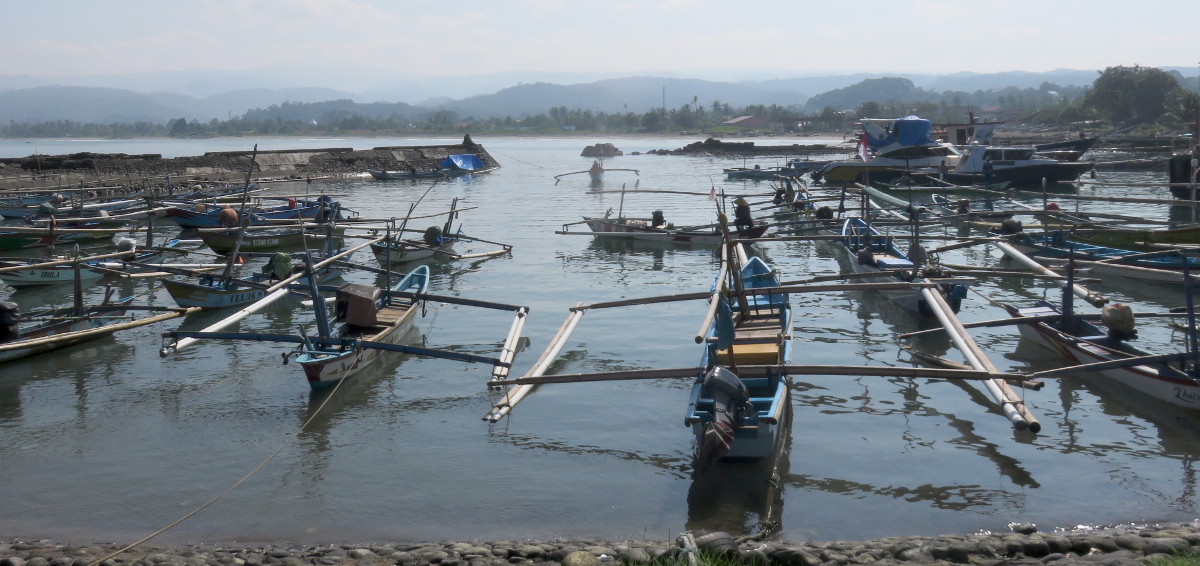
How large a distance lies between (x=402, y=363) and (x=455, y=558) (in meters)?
8.26

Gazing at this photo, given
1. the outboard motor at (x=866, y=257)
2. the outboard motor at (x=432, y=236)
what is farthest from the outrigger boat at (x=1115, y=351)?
the outboard motor at (x=432, y=236)

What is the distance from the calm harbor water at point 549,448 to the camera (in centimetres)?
1026

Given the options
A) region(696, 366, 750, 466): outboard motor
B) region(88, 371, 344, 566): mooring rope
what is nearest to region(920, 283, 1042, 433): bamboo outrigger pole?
region(696, 366, 750, 466): outboard motor

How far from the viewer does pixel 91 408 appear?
1438 cm

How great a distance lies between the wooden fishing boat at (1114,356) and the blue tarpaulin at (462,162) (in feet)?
194

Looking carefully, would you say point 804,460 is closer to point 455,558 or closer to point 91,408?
point 455,558

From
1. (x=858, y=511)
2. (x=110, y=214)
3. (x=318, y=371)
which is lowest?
(x=858, y=511)

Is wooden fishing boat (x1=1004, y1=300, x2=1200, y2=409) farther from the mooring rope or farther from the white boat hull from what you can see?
the mooring rope

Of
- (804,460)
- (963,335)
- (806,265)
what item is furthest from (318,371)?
(806,265)

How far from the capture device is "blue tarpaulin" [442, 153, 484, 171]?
234 ft

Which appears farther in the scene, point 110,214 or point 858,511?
point 110,214

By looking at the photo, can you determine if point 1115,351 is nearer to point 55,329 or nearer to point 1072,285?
point 1072,285

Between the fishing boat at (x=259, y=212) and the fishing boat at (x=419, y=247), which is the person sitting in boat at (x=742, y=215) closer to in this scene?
the fishing boat at (x=419, y=247)

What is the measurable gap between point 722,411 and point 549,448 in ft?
10.3
